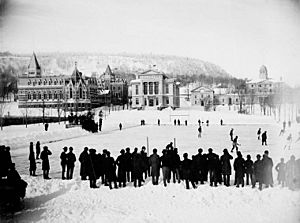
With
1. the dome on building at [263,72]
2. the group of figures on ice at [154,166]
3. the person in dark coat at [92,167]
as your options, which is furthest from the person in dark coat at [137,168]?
the dome on building at [263,72]

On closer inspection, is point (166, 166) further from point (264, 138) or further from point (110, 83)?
point (110, 83)

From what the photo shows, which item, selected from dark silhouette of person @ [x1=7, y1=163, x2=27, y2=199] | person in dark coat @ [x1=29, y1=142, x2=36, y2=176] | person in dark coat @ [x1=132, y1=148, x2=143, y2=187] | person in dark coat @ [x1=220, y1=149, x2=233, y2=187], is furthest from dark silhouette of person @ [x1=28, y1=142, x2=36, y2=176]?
person in dark coat @ [x1=220, y1=149, x2=233, y2=187]

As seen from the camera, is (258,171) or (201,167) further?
(201,167)

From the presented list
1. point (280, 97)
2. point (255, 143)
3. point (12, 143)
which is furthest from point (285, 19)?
point (12, 143)

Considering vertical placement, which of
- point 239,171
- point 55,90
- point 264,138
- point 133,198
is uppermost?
point 55,90

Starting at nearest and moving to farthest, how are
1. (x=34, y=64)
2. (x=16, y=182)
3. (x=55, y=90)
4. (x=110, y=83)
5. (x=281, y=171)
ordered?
1. (x=16, y=182)
2. (x=281, y=171)
3. (x=34, y=64)
4. (x=55, y=90)
5. (x=110, y=83)

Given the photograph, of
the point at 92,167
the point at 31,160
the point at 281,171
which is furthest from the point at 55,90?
the point at 281,171

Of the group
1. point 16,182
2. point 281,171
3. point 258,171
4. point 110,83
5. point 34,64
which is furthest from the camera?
point 110,83

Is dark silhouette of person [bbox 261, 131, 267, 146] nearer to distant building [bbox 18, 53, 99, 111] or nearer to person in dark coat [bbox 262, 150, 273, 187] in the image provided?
person in dark coat [bbox 262, 150, 273, 187]
